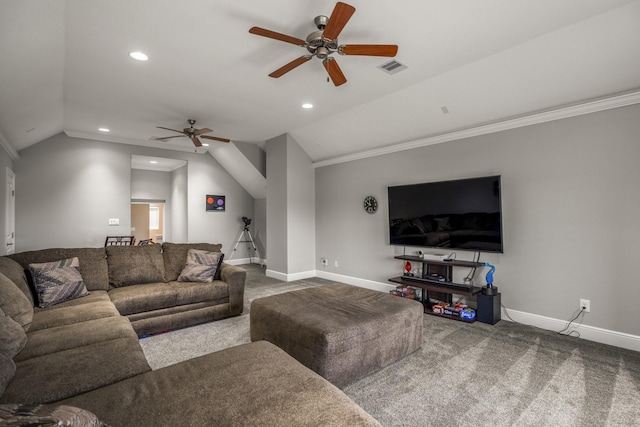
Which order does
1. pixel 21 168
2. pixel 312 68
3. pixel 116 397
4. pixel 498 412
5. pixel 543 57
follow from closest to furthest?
pixel 116 397 < pixel 498 412 < pixel 543 57 < pixel 312 68 < pixel 21 168

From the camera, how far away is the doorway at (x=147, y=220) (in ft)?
26.8

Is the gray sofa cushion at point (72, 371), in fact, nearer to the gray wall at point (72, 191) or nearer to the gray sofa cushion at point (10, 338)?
the gray sofa cushion at point (10, 338)

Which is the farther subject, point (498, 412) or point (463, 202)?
point (463, 202)

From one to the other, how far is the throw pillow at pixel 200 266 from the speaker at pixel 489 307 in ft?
10.7

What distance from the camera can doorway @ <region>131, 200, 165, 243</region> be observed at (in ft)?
26.8

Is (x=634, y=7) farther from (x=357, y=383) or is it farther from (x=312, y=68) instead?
(x=357, y=383)

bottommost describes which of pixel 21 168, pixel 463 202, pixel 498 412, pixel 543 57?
pixel 498 412

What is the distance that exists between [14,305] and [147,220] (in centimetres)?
687

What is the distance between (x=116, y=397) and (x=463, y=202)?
3.87 m

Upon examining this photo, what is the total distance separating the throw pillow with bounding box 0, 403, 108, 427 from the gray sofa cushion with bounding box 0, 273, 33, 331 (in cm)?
188

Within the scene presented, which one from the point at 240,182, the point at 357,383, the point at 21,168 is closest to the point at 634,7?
the point at 357,383

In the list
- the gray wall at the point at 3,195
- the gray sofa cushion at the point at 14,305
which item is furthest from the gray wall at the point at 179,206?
the gray sofa cushion at the point at 14,305

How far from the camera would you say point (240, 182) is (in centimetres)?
782

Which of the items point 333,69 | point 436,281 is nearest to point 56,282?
point 333,69
